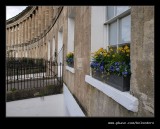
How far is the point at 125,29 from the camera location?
112 inches

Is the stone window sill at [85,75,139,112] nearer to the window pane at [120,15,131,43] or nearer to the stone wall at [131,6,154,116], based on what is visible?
the stone wall at [131,6,154,116]

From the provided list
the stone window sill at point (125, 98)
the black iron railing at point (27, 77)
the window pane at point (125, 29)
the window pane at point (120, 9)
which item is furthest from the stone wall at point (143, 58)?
the black iron railing at point (27, 77)

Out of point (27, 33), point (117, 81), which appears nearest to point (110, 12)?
point (117, 81)

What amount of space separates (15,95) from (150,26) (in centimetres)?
557

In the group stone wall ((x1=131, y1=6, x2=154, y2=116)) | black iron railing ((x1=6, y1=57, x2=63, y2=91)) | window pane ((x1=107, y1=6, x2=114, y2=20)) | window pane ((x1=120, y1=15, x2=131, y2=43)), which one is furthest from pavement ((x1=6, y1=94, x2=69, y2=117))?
stone wall ((x1=131, y1=6, x2=154, y2=116))

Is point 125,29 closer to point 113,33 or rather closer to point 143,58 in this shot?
point 113,33

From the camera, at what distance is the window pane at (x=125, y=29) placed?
8.91 feet

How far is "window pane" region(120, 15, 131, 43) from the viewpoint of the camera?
2.72 metres

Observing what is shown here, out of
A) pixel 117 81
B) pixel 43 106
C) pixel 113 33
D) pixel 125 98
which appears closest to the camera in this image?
pixel 125 98

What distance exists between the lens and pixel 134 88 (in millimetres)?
2092

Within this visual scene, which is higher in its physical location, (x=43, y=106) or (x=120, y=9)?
(x=120, y=9)

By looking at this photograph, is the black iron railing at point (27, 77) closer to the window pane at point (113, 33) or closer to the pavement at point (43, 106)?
the pavement at point (43, 106)
